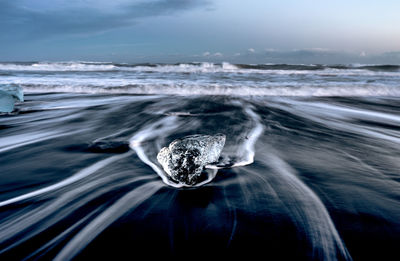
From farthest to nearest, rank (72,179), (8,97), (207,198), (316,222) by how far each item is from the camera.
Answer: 1. (8,97)
2. (72,179)
3. (207,198)
4. (316,222)

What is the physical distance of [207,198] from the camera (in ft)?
4.74

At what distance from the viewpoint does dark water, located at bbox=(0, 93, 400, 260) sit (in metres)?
1.10

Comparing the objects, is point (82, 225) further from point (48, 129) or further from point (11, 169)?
point (48, 129)

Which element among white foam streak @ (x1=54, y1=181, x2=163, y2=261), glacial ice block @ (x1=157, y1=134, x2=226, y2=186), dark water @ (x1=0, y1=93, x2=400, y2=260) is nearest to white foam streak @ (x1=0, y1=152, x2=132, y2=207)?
dark water @ (x1=0, y1=93, x2=400, y2=260)

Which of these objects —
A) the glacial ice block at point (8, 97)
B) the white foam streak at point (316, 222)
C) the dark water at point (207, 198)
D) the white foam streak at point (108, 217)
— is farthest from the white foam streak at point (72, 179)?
the glacial ice block at point (8, 97)

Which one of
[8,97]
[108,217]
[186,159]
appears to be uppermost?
[8,97]

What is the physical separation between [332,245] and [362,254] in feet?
0.36

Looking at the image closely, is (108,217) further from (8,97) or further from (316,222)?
(8,97)

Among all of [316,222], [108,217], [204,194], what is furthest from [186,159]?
[316,222]

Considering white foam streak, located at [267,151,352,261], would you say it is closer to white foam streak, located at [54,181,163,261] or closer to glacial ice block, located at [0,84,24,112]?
white foam streak, located at [54,181,163,261]

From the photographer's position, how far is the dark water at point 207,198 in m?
1.10

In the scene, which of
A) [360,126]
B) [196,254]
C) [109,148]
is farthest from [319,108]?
[196,254]

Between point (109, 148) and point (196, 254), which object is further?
point (109, 148)

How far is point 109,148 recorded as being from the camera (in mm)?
2385
